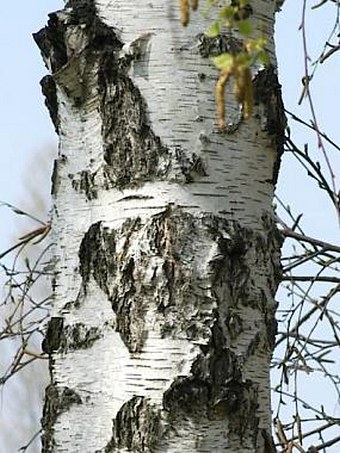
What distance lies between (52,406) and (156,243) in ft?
0.65

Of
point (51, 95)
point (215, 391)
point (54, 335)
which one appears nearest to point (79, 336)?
point (54, 335)

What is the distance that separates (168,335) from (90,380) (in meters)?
0.10

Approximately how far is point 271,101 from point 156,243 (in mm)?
214

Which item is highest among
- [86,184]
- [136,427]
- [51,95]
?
[51,95]

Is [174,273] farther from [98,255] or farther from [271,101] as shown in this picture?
[271,101]

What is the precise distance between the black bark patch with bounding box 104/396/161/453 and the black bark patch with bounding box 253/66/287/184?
0.97ft

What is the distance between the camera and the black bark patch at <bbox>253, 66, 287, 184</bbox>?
123 cm

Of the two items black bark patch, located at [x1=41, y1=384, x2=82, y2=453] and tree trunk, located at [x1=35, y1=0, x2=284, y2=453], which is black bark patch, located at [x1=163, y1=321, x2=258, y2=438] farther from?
black bark patch, located at [x1=41, y1=384, x2=82, y2=453]

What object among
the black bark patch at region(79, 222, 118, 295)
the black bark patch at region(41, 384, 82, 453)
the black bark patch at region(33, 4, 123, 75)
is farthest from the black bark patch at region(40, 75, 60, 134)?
the black bark patch at region(41, 384, 82, 453)

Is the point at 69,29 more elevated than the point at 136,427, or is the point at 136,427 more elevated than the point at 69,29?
the point at 69,29

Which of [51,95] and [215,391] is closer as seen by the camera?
[215,391]

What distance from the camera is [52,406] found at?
1193mm

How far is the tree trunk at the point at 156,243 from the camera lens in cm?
112

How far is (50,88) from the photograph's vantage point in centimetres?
128
